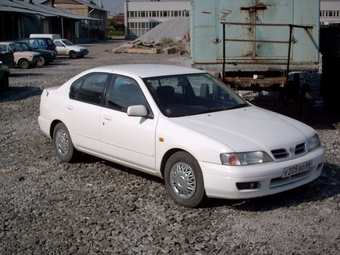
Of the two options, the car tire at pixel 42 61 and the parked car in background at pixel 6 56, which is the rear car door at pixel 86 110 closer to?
the parked car in background at pixel 6 56

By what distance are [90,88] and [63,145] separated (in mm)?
1050

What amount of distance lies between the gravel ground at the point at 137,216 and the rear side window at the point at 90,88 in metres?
1.04

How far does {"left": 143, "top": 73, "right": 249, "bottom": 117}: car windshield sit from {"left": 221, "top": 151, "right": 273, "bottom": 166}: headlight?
1089 mm

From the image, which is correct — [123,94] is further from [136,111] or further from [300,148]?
[300,148]

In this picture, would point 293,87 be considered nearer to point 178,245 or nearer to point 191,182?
point 191,182

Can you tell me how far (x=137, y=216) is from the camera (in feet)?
18.2

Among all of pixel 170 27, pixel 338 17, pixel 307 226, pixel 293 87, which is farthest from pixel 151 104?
pixel 338 17

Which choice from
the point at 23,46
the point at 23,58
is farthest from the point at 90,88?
the point at 23,46

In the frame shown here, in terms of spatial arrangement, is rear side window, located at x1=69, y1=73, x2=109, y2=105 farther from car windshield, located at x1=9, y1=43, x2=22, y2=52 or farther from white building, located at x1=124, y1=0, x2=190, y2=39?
white building, located at x1=124, y1=0, x2=190, y2=39

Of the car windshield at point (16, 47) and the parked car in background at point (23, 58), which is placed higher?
the car windshield at point (16, 47)

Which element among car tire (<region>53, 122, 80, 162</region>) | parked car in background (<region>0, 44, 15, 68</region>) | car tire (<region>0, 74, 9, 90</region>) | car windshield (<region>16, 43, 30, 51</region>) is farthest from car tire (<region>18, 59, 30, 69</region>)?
car tire (<region>53, 122, 80, 162</region>)

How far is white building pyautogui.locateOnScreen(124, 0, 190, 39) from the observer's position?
92312 millimetres

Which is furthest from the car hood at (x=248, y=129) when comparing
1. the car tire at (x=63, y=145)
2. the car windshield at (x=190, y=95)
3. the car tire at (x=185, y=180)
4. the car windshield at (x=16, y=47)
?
the car windshield at (x=16, y=47)

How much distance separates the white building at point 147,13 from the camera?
92.3 meters
